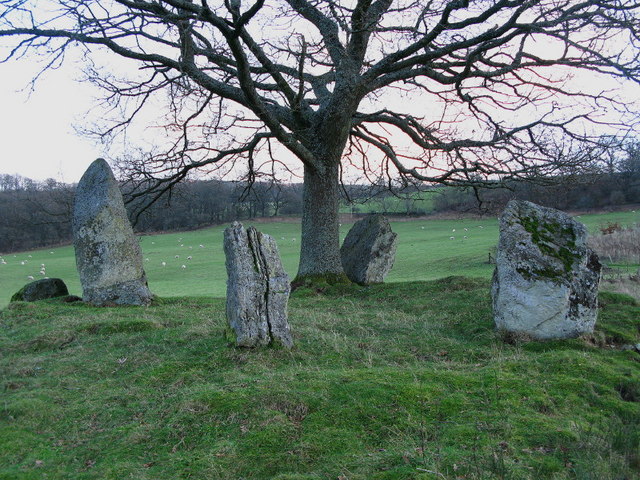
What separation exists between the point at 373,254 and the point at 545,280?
8.27m

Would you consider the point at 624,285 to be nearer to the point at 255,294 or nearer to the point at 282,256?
the point at 255,294

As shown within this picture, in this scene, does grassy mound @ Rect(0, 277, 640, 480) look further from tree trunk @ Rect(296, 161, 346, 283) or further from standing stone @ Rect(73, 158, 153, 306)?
tree trunk @ Rect(296, 161, 346, 283)

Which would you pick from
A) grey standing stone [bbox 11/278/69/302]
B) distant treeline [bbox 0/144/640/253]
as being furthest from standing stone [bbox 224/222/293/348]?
distant treeline [bbox 0/144/640/253]

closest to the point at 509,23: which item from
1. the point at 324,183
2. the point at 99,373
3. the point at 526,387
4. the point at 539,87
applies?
the point at 539,87

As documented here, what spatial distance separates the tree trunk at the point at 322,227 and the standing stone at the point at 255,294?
756 centimetres

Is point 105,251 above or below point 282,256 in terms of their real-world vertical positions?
above

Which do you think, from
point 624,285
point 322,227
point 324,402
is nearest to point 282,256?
point 322,227

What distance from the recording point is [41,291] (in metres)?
15.3

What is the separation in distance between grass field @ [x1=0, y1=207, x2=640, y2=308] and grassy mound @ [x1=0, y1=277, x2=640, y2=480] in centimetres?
1368

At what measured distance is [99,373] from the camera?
7152mm

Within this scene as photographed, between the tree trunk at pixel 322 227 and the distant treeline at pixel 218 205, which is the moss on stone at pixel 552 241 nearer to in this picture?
the tree trunk at pixel 322 227

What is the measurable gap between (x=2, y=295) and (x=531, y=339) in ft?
90.8

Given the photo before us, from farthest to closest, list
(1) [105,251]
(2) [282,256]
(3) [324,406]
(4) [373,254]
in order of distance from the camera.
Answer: (2) [282,256] < (4) [373,254] < (1) [105,251] < (3) [324,406]

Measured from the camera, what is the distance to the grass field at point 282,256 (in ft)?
85.2
